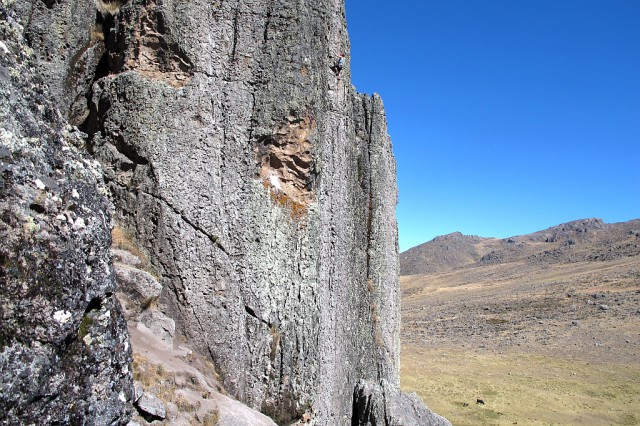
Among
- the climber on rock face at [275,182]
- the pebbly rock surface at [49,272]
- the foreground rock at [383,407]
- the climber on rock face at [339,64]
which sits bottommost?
the foreground rock at [383,407]

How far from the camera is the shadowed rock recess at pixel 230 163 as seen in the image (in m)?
9.55

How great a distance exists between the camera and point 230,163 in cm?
1019

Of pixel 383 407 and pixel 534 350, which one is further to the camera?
pixel 534 350

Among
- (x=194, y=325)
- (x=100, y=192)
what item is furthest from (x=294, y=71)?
(x=100, y=192)

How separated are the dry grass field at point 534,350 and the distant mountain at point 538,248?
19.5 metres

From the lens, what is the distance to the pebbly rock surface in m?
3.86

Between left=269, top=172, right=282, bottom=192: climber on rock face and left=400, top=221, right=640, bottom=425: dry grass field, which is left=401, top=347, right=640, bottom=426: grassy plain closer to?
left=400, top=221, right=640, bottom=425: dry grass field

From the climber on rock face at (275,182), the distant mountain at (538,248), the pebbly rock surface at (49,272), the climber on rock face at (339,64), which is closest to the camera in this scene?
the pebbly rock surface at (49,272)

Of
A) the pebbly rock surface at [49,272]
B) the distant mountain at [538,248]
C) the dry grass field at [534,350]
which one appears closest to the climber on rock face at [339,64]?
the pebbly rock surface at [49,272]

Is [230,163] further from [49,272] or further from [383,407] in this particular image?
[383,407]

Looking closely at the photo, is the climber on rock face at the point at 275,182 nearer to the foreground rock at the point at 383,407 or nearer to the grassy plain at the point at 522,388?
the foreground rock at the point at 383,407

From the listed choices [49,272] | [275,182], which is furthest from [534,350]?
[49,272]

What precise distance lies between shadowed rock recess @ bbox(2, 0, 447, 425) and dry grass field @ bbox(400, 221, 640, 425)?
14205 mm

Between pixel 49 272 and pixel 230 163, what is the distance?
624 centimetres
